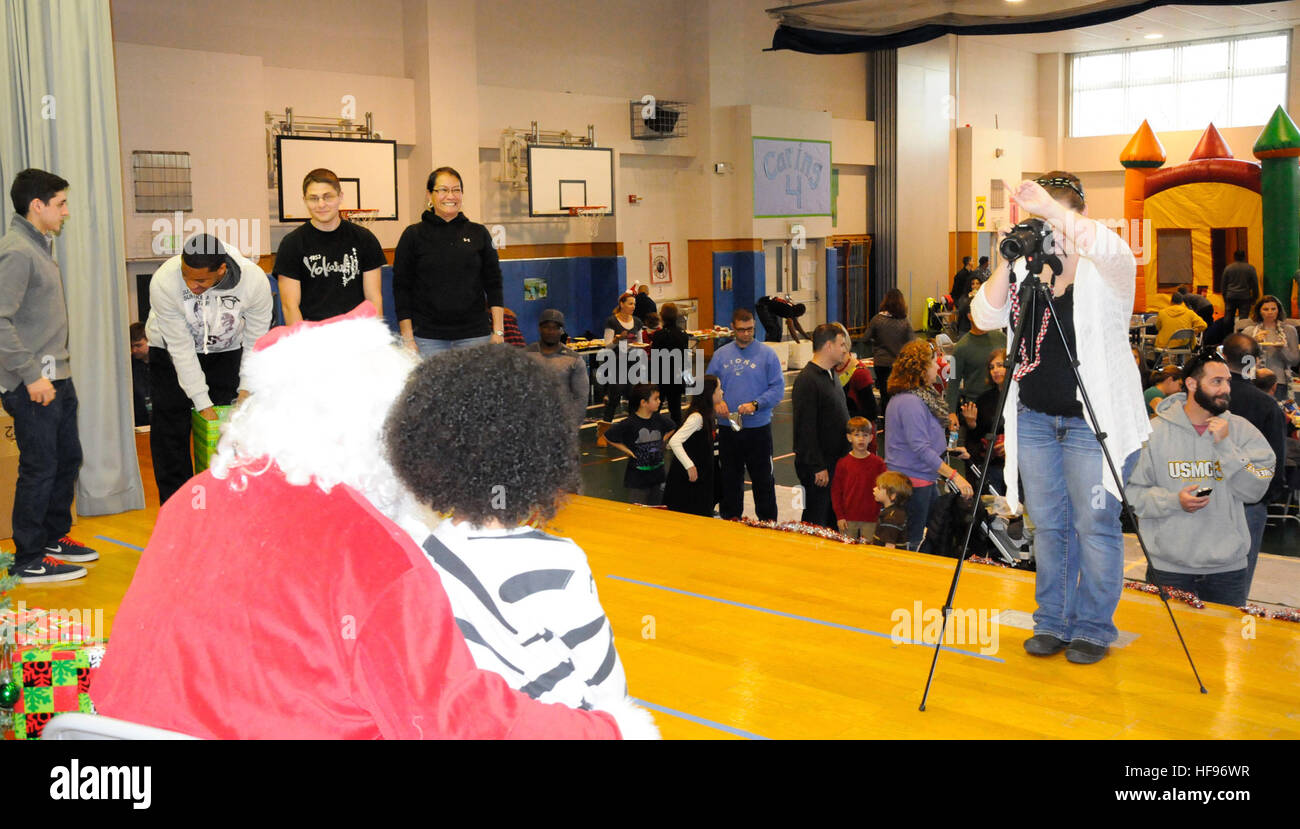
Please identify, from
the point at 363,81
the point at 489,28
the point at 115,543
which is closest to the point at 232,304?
the point at 115,543

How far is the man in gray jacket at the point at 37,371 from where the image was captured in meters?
4.54

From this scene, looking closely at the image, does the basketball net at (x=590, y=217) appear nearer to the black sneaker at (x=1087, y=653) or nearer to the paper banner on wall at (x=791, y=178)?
the paper banner on wall at (x=791, y=178)

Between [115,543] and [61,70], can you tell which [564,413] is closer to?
[115,543]

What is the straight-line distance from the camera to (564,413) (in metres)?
1.76

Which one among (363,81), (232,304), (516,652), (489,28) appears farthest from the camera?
(489,28)

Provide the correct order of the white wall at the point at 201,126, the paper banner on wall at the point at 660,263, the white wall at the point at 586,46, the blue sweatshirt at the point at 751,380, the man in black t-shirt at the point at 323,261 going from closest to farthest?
the man in black t-shirt at the point at 323,261 < the blue sweatshirt at the point at 751,380 < the white wall at the point at 201,126 < the white wall at the point at 586,46 < the paper banner on wall at the point at 660,263

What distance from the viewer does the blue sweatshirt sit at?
7242mm

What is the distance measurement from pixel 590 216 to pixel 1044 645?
12.5 meters

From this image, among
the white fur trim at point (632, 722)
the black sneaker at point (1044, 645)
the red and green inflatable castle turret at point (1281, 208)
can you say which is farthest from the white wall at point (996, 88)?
the white fur trim at point (632, 722)

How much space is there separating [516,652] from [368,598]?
420 mm

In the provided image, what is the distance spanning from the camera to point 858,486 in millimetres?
6281

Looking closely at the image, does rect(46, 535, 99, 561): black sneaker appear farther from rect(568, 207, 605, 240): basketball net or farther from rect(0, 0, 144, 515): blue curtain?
rect(568, 207, 605, 240): basketball net

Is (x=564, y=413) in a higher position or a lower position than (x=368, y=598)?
higher

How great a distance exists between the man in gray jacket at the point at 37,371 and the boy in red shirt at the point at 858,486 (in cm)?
393
